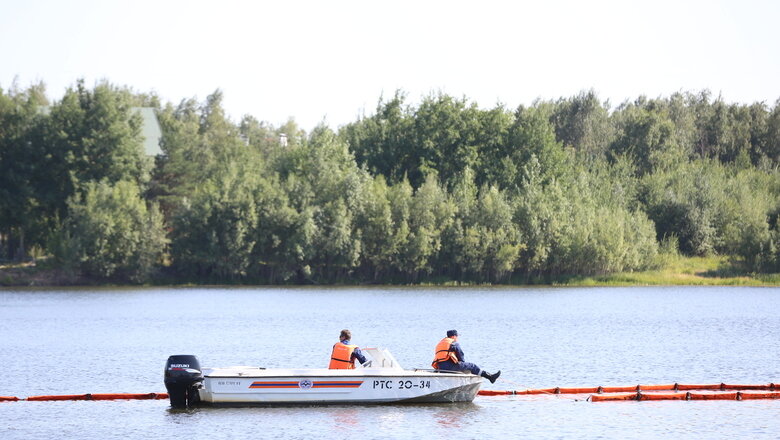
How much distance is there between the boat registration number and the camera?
29641mm

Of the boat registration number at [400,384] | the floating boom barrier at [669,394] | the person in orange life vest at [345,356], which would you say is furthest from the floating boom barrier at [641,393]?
the person in orange life vest at [345,356]

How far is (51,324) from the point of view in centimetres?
5741

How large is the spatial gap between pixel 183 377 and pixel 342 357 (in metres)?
4.17

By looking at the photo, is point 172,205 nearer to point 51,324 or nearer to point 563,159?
point 563,159

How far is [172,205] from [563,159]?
→ 1450 inches

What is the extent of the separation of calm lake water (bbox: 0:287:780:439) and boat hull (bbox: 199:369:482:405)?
37cm

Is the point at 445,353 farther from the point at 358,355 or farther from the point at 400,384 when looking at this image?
the point at 358,355

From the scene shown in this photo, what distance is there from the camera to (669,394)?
1235 inches

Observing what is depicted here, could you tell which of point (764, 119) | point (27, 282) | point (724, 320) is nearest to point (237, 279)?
point (27, 282)

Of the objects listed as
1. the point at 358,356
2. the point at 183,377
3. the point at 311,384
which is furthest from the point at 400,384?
the point at 183,377

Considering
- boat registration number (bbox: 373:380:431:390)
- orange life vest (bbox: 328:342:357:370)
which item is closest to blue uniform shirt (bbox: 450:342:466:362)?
boat registration number (bbox: 373:380:431:390)

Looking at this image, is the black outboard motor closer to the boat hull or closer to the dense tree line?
the boat hull

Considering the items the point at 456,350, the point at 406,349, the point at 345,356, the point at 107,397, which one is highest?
the point at 456,350

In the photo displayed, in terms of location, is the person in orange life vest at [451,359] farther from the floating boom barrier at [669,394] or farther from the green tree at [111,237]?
the green tree at [111,237]
